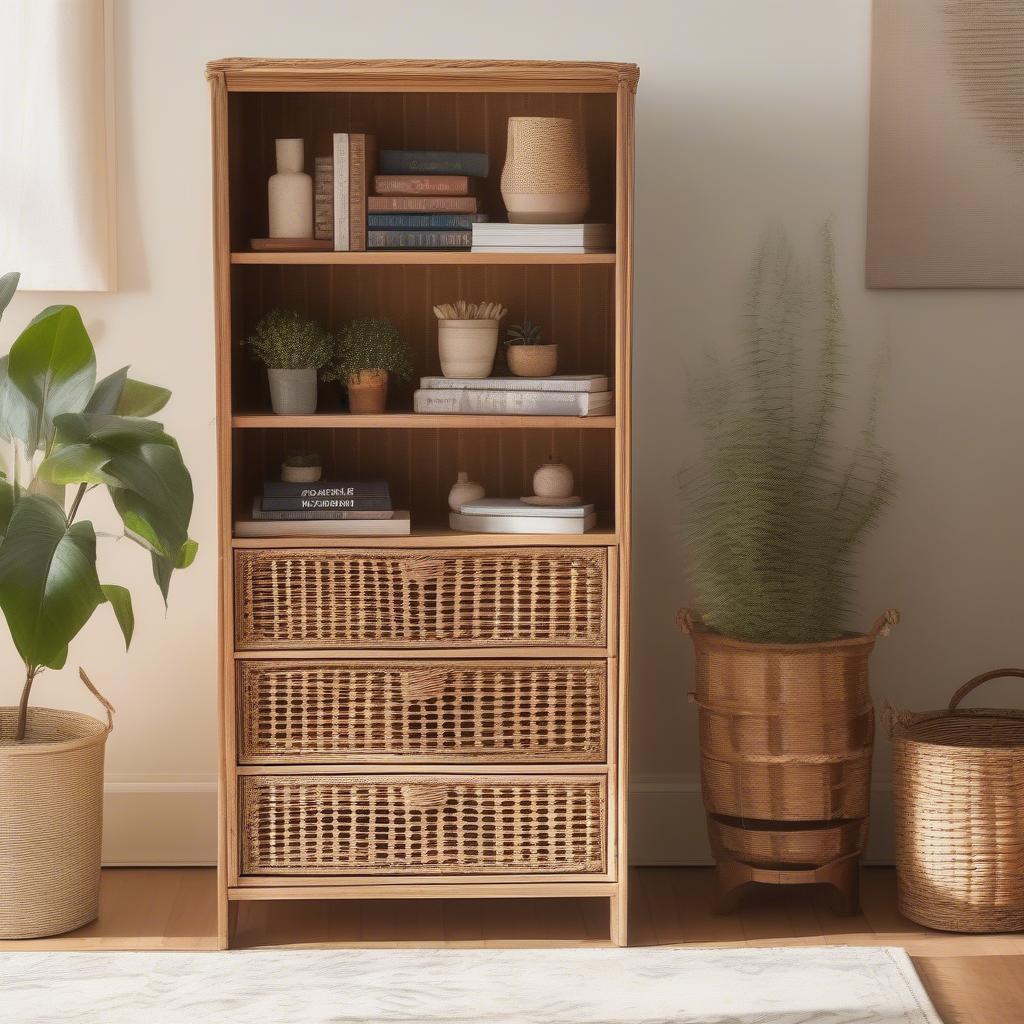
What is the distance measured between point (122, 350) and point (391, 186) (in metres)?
0.81

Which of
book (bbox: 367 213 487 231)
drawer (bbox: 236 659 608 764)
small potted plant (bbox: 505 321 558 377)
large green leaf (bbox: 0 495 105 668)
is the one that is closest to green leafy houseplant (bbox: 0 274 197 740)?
large green leaf (bbox: 0 495 105 668)

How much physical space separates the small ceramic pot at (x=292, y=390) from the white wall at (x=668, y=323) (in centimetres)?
43

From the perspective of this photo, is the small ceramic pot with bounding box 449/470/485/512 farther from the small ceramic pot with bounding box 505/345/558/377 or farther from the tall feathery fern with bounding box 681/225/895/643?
the tall feathery fern with bounding box 681/225/895/643

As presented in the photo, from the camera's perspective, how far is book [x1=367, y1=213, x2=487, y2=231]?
2.74 m

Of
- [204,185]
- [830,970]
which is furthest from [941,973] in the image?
[204,185]

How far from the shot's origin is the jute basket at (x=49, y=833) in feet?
8.95

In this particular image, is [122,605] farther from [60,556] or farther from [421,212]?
[421,212]

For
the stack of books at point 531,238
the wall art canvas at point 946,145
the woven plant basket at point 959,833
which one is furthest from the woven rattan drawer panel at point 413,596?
the wall art canvas at point 946,145

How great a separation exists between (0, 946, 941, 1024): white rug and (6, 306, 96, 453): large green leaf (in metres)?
1.04

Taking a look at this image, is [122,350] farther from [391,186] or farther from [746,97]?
[746,97]

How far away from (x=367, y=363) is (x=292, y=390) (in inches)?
6.4

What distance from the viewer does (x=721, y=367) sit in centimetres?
314

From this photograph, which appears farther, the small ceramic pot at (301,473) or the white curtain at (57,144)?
the white curtain at (57,144)

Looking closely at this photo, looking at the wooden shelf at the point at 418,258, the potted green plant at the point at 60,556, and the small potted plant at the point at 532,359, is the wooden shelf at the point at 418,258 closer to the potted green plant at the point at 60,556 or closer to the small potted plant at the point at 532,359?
the small potted plant at the point at 532,359
